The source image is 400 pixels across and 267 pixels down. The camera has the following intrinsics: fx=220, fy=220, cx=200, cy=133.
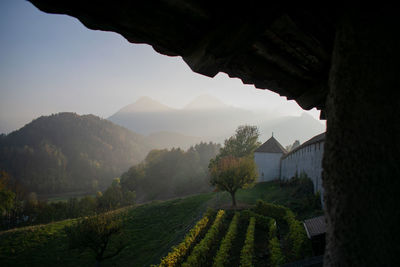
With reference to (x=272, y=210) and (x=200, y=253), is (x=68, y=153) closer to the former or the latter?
(x=272, y=210)

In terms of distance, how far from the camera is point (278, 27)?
220 cm

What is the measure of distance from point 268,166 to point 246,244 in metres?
33.5

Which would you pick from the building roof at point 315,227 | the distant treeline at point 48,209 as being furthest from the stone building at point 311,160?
the distant treeline at point 48,209

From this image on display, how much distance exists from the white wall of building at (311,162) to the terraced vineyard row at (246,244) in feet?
17.1

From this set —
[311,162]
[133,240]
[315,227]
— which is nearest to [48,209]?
[133,240]

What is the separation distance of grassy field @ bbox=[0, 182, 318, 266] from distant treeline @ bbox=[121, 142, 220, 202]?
2676 centimetres

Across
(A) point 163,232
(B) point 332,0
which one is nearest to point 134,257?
(A) point 163,232

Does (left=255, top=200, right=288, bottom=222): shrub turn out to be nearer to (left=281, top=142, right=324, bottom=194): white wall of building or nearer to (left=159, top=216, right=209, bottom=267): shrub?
(left=281, top=142, right=324, bottom=194): white wall of building

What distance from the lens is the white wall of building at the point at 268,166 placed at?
4403 centimetres

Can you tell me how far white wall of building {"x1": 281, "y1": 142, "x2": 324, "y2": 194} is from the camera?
67.0ft

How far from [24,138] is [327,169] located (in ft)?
530

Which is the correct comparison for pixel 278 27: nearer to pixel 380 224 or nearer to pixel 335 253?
pixel 380 224

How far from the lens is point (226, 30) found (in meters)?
2.04

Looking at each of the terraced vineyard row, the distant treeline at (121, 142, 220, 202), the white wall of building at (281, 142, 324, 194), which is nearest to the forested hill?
the distant treeline at (121, 142, 220, 202)
